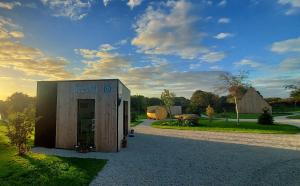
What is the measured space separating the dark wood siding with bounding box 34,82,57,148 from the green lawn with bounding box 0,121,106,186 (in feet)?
7.20

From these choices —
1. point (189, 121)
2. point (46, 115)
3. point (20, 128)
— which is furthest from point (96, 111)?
point (189, 121)

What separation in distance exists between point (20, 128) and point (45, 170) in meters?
3.33

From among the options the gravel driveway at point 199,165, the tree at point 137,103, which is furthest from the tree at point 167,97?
the gravel driveway at point 199,165

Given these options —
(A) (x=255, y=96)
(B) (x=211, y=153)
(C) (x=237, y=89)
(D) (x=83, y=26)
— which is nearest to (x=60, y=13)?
(D) (x=83, y=26)

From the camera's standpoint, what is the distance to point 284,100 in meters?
53.4

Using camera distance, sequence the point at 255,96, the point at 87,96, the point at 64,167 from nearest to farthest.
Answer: the point at 64,167 → the point at 87,96 → the point at 255,96

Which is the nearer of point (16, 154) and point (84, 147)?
point (16, 154)

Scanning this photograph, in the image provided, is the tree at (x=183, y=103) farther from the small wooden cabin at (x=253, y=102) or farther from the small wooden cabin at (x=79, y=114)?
the small wooden cabin at (x=79, y=114)

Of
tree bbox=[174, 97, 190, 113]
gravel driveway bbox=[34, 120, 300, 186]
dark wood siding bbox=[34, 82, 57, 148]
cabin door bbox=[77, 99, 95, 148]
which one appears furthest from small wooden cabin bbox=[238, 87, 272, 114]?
dark wood siding bbox=[34, 82, 57, 148]

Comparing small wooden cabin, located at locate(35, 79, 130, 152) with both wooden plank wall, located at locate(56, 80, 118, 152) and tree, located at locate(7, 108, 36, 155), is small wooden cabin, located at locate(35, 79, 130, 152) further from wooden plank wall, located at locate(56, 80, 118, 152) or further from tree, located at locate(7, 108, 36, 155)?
tree, located at locate(7, 108, 36, 155)

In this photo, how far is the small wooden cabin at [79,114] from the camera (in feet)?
38.9

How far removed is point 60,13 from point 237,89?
68.3 ft

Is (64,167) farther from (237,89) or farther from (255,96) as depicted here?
(255,96)

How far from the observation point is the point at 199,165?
9109 millimetres
